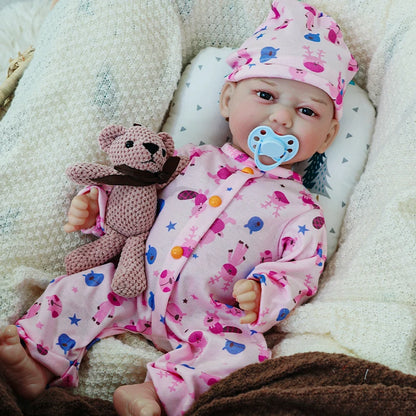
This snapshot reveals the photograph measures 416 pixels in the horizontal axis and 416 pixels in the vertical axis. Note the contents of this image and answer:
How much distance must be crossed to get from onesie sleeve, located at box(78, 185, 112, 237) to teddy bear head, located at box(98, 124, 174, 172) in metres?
0.07

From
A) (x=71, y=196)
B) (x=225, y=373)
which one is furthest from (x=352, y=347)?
(x=71, y=196)

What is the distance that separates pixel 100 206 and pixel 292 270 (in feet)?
1.47

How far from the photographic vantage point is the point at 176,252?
1.14 m

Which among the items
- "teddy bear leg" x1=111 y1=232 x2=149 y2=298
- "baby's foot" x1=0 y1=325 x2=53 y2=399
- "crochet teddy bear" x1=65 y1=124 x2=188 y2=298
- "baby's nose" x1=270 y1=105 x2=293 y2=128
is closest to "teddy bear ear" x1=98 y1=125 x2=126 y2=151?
"crochet teddy bear" x1=65 y1=124 x2=188 y2=298

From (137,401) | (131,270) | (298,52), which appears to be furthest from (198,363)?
(298,52)

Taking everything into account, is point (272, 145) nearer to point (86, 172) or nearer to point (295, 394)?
point (86, 172)

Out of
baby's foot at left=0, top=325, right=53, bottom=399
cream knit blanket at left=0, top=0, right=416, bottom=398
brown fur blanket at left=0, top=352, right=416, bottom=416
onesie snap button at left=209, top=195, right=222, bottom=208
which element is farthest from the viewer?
onesie snap button at left=209, top=195, right=222, bottom=208

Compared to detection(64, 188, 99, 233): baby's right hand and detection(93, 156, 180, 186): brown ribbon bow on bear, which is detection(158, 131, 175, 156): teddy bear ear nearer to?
detection(93, 156, 180, 186): brown ribbon bow on bear

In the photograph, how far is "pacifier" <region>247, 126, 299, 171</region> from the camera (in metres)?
1.19

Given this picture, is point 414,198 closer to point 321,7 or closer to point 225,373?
point 225,373

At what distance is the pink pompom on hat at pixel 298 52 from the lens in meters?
1.22

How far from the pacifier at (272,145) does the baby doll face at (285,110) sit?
0.7 inches

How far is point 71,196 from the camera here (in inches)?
48.8

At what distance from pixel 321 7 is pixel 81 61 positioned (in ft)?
2.23
